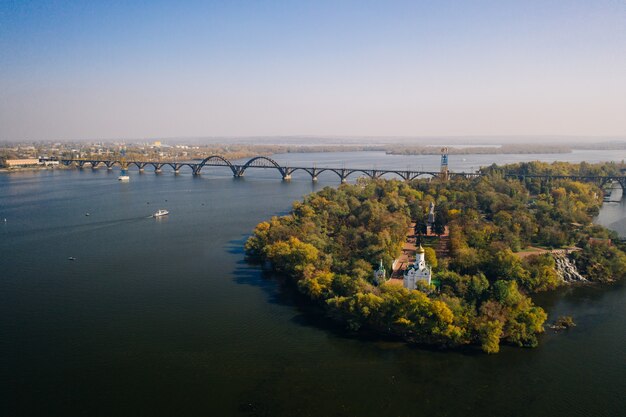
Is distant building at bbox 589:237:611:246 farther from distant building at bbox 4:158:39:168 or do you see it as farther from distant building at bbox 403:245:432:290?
distant building at bbox 4:158:39:168

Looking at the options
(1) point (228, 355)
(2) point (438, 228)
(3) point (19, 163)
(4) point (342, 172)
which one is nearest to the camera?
(1) point (228, 355)

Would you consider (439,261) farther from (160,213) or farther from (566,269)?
(160,213)

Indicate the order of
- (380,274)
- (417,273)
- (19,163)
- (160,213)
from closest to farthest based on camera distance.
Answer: (417,273), (380,274), (160,213), (19,163)

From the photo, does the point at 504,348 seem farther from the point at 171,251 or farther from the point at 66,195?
the point at 66,195

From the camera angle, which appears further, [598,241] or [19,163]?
[19,163]

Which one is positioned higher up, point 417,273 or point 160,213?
point 160,213

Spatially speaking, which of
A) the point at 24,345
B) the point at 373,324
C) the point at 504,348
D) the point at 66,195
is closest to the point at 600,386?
the point at 504,348

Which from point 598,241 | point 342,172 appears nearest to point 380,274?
point 598,241
